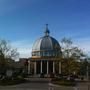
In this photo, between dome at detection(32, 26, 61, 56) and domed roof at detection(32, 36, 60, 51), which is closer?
dome at detection(32, 26, 61, 56)

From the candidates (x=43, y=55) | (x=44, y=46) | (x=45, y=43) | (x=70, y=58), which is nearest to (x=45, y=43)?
(x=45, y=43)

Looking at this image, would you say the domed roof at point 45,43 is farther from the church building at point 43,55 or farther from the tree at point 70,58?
the tree at point 70,58

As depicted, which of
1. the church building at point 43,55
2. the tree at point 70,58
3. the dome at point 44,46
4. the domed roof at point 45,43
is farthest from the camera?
the domed roof at point 45,43

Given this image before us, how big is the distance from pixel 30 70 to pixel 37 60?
533 cm

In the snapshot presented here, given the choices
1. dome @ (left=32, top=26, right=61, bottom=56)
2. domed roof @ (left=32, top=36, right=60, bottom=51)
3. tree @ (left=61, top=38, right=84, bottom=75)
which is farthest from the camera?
domed roof @ (left=32, top=36, right=60, bottom=51)

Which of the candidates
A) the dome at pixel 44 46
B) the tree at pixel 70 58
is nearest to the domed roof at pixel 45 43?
the dome at pixel 44 46

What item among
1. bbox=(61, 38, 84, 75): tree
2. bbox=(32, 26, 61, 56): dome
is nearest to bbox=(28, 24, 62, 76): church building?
bbox=(32, 26, 61, 56): dome

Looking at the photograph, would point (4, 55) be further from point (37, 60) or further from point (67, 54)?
point (37, 60)

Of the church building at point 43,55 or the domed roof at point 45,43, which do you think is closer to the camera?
the church building at point 43,55

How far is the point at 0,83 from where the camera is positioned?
2066 inches

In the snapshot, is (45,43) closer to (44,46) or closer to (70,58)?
(44,46)

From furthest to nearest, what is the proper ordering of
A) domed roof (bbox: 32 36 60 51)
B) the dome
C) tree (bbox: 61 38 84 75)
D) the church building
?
domed roof (bbox: 32 36 60 51) → the dome → the church building → tree (bbox: 61 38 84 75)

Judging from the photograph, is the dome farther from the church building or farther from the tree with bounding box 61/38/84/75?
the tree with bounding box 61/38/84/75

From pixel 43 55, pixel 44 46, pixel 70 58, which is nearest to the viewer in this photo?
pixel 70 58
